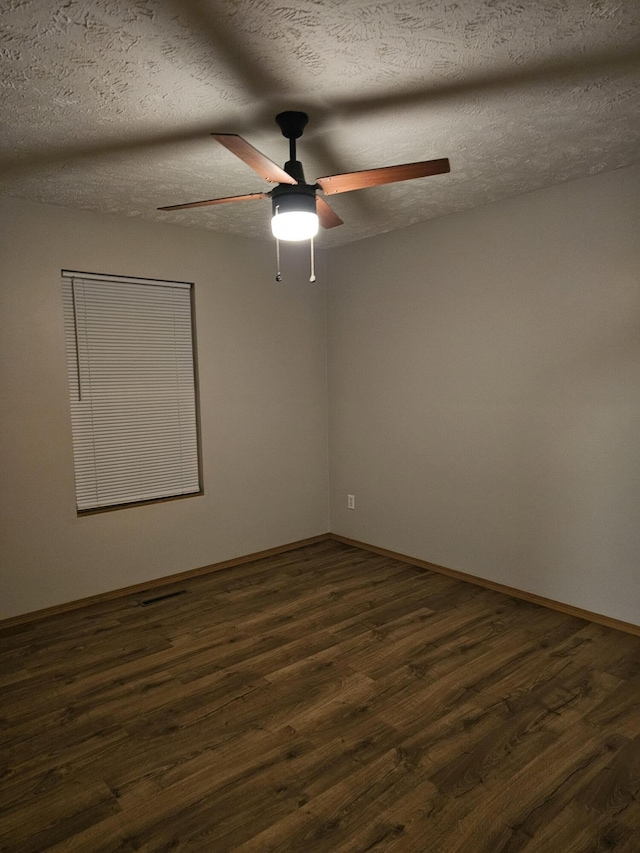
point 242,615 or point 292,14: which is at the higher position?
point 292,14

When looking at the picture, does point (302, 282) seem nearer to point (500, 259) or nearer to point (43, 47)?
point (500, 259)

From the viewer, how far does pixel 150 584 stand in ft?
13.2

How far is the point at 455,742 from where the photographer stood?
224 centimetres

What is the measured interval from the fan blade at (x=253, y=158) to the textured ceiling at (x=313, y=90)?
11.9 inches

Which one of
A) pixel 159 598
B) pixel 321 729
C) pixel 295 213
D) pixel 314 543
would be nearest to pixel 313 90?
pixel 295 213

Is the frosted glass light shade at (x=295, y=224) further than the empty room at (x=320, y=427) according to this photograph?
Yes

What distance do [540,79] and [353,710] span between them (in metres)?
2.82

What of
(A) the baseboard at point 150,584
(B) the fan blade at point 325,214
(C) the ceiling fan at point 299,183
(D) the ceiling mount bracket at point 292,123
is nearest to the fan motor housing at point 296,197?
(C) the ceiling fan at point 299,183

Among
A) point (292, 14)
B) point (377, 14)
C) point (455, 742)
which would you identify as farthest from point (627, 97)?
point (455, 742)

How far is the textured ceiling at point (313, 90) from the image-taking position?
1747 millimetres

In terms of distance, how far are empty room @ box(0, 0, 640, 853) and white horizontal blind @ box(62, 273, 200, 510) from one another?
24 mm

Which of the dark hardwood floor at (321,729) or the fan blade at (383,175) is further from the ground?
the fan blade at (383,175)

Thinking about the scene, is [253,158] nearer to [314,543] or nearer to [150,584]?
[150,584]

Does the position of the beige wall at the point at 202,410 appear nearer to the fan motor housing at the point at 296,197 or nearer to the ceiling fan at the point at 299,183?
the ceiling fan at the point at 299,183
